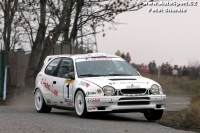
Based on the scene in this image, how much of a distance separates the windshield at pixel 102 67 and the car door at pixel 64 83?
30 cm

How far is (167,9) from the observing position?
98.1 feet

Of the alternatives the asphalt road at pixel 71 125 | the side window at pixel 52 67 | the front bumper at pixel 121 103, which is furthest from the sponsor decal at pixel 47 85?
the front bumper at pixel 121 103

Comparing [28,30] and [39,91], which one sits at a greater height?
[28,30]

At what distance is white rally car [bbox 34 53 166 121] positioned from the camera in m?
13.9

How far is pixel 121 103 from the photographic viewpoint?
13.9 metres

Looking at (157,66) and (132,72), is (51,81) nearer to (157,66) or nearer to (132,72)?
(132,72)

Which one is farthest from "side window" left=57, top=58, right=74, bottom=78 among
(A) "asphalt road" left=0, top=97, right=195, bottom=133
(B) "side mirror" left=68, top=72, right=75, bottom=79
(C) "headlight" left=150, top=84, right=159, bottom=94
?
(C) "headlight" left=150, top=84, right=159, bottom=94

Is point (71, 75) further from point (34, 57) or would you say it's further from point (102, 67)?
point (34, 57)

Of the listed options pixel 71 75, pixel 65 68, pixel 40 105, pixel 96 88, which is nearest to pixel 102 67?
pixel 71 75

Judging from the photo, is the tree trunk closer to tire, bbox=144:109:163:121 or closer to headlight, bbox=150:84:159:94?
tire, bbox=144:109:163:121

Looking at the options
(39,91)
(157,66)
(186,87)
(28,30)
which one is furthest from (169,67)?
(39,91)

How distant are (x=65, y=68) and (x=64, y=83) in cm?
63

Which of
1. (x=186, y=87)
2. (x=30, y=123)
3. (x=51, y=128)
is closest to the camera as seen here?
(x=51, y=128)

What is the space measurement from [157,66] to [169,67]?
32.1 inches
